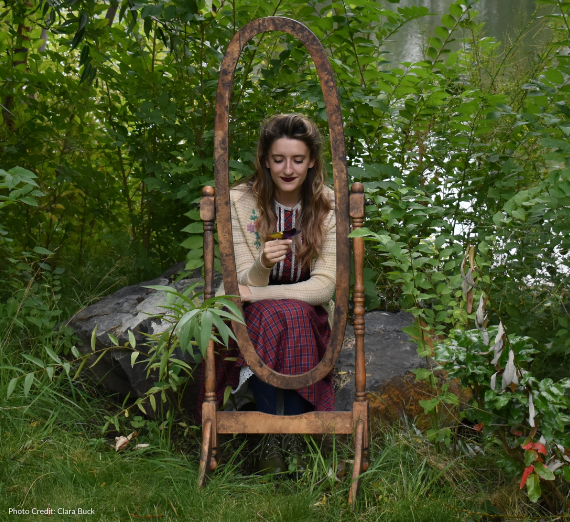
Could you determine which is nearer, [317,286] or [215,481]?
[215,481]

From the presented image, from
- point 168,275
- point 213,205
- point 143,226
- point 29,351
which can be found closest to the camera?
point 213,205

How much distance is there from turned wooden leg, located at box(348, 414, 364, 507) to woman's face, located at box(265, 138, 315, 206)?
103cm

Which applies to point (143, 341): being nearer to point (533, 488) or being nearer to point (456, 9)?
point (533, 488)

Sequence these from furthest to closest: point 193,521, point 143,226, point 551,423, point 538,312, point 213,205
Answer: point 143,226
point 538,312
point 213,205
point 193,521
point 551,423

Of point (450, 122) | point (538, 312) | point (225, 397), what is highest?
point (450, 122)

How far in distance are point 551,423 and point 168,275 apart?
2.35 m

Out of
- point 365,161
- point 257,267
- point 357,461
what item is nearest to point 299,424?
point 357,461

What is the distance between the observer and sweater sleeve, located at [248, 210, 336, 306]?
247 cm

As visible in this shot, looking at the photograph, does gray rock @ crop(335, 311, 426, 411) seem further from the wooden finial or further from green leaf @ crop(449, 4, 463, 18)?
green leaf @ crop(449, 4, 463, 18)

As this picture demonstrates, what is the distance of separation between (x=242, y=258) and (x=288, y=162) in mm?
463

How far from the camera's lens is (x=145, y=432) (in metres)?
2.85

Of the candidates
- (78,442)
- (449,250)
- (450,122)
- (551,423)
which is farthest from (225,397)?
(450,122)

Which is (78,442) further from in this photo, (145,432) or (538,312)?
(538,312)

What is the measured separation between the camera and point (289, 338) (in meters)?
2.38
